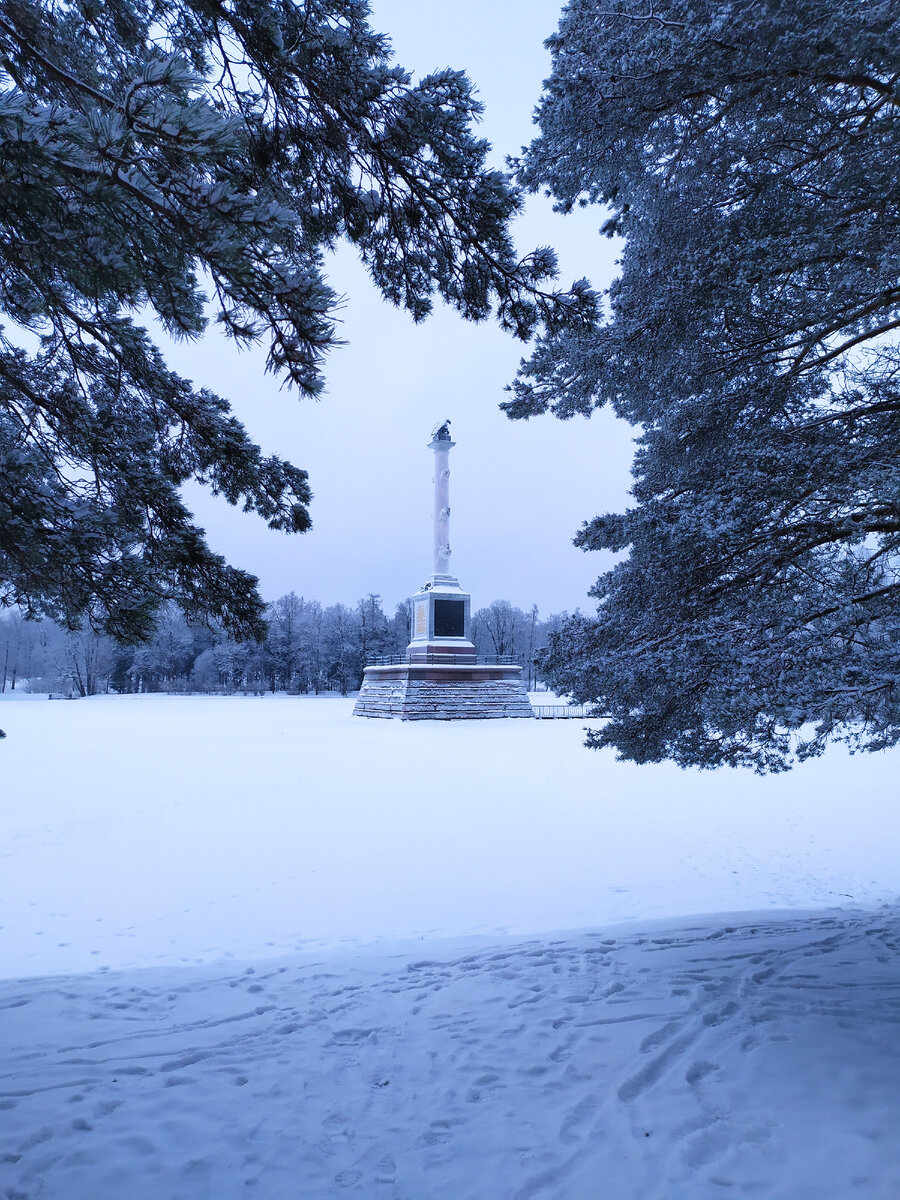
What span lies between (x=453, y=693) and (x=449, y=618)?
11.5ft

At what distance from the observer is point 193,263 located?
8.82 feet

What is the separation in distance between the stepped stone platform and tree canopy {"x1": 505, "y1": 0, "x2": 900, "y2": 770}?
2312 centimetres

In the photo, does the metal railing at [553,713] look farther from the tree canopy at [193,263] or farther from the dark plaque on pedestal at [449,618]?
the tree canopy at [193,263]

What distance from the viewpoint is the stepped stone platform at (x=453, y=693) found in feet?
92.0

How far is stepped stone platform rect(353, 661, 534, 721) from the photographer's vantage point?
28031 mm

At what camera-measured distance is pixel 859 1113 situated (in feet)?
11.6

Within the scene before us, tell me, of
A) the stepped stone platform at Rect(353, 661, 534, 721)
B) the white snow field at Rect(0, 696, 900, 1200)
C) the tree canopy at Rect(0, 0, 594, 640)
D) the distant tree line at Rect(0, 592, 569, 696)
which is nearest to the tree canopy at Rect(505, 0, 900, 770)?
the tree canopy at Rect(0, 0, 594, 640)

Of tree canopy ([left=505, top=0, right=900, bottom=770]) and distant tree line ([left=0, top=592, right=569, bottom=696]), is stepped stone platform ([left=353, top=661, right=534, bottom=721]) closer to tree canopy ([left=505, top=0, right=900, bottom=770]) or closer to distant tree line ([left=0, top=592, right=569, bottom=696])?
tree canopy ([left=505, top=0, right=900, bottom=770])

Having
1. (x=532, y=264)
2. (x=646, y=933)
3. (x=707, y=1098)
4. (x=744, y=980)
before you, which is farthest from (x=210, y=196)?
(x=646, y=933)

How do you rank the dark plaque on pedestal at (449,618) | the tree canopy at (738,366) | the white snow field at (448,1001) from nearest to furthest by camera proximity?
the white snow field at (448,1001) → the tree canopy at (738,366) → the dark plaque on pedestal at (449,618)

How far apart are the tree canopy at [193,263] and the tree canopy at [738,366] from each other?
122cm

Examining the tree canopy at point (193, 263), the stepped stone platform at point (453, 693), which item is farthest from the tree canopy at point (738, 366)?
the stepped stone platform at point (453, 693)

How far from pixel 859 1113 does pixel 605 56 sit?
5.90 m

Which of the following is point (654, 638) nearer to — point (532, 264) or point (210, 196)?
point (532, 264)
